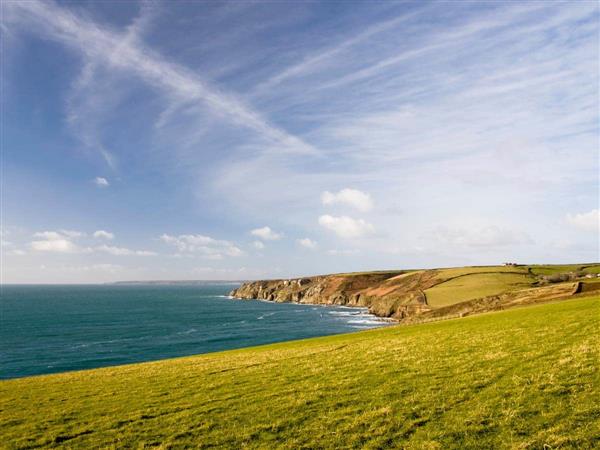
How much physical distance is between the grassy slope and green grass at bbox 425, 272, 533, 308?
83.6 metres

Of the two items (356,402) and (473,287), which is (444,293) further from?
(356,402)

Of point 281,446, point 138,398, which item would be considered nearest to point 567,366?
point 281,446

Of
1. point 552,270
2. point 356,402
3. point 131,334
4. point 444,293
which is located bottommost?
point 131,334

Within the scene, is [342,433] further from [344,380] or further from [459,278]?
[459,278]

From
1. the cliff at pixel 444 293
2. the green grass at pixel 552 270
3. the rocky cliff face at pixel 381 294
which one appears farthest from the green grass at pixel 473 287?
the green grass at pixel 552 270

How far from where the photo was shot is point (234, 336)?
3777 inches

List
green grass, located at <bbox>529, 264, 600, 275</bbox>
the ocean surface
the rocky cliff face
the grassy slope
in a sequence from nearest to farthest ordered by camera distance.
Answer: the grassy slope
the ocean surface
the rocky cliff face
green grass, located at <bbox>529, 264, 600, 275</bbox>

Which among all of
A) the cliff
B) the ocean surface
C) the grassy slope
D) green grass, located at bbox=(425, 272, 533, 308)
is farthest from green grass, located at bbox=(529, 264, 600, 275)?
the grassy slope

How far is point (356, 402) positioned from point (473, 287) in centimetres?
10995

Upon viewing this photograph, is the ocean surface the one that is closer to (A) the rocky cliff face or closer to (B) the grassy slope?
(A) the rocky cliff face

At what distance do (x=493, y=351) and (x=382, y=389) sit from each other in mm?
8784

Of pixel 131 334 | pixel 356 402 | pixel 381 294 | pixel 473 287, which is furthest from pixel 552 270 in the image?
pixel 356 402

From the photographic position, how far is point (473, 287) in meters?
112

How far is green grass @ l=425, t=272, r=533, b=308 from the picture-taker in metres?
102
